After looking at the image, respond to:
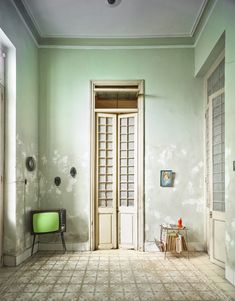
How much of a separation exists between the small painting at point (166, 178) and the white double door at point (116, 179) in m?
0.49

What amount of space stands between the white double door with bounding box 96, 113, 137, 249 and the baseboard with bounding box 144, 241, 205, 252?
32 centimetres

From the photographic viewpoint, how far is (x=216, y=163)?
4.82 metres

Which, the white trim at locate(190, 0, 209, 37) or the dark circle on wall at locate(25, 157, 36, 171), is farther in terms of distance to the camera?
the dark circle on wall at locate(25, 157, 36, 171)

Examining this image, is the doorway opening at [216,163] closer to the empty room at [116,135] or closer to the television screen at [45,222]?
the empty room at [116,135]

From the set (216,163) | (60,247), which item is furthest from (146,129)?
(60,247)

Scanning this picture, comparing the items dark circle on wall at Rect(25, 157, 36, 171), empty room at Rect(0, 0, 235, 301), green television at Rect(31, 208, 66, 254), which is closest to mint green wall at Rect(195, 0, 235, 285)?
empty room at Rect(0, 0, 235, 301)

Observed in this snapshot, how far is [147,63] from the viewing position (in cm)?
576

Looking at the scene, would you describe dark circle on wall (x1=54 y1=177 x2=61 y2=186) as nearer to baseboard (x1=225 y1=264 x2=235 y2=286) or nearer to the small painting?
the small painting

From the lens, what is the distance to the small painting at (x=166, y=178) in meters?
5.60

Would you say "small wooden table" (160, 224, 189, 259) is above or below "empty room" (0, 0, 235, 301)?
A: below

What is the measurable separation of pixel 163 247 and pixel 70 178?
2004 millimetres

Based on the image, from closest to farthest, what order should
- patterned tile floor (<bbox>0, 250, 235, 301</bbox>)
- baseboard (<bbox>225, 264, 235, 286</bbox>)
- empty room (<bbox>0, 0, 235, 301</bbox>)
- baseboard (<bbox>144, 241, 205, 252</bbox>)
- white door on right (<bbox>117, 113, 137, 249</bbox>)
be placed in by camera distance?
patterned tile floor (<bbox>0, 250, 235, 301</bbox>), baseboard (<bbox>225, 264, 235, 286</bbox>), empty room (<bbox>0, 0, 235, 301</bbox>), baseboard (<bbox>144, 241, 205, 252</bbox>), white door on right (<bbox>117, 113, 137, 249</bbox>)

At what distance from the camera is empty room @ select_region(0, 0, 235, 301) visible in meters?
4.85

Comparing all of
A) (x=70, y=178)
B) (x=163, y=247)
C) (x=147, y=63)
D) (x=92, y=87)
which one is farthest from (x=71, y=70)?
(x=163, y=247)
